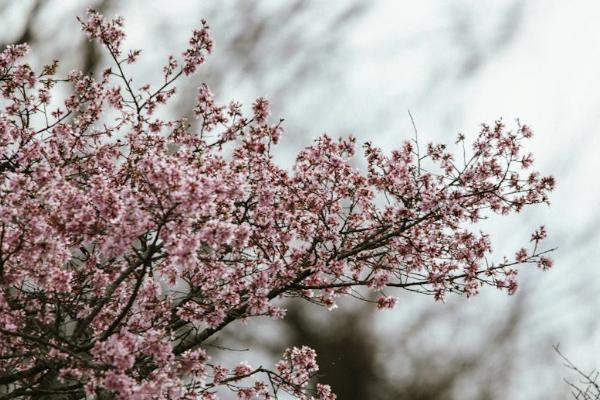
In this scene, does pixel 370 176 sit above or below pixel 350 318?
below

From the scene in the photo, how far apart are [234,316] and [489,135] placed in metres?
5.28

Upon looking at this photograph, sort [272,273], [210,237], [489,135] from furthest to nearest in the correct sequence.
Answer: [489,135], [272,273], [210,237]

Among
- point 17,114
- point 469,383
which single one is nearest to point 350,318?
point 469,383

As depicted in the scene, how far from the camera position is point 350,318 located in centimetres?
2880

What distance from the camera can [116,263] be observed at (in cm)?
778

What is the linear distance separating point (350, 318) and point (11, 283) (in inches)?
960

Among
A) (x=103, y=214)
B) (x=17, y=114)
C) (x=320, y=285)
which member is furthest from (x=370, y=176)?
(x=17, y=114)

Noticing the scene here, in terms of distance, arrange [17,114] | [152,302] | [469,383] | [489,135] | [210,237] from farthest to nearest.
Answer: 1. [469,383]
2. [489,135]
3. [17,114]
4. [152,302]
5. [210,237]

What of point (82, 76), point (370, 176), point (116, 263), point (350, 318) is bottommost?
point (116, 263)

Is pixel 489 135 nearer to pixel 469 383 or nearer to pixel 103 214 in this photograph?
pixel 103 214

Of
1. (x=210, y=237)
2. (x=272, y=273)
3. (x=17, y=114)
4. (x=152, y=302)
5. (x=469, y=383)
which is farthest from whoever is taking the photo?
(x=469, y=383)

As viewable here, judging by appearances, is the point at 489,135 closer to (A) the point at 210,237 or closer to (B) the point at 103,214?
(A) the point at 210,237

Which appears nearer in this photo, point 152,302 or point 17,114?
point 152,302

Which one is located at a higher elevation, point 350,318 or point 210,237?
point 350,318
